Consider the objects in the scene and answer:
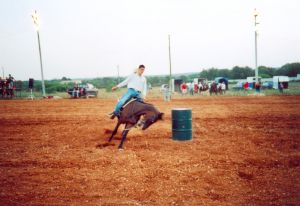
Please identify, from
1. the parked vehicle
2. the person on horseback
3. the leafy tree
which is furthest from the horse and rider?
the leafy tree

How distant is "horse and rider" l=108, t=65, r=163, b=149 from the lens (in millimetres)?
8734

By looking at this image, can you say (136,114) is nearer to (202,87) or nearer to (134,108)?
(134,108)

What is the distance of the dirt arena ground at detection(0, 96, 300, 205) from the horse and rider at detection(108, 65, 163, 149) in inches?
30.6

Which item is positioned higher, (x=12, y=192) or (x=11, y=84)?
(x=11, y=84)

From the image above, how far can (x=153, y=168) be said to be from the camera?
6.81 metres

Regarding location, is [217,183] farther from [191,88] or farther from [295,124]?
[191,88]

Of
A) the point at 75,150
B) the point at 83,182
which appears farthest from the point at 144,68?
the point at 83,182

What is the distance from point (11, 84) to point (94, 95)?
960cm

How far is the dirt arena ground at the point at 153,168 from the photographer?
530cm

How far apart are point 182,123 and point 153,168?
115 inches

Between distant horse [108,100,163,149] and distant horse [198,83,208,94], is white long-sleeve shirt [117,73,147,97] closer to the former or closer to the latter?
distant horse [108,100,163,149]

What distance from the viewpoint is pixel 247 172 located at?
6.53 metres

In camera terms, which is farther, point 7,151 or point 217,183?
point 7,151

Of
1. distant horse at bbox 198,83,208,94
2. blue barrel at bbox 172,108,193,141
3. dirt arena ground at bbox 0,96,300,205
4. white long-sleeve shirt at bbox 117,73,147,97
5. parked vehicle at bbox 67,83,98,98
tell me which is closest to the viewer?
dirt arena ground at bbox 0,96,300,205
